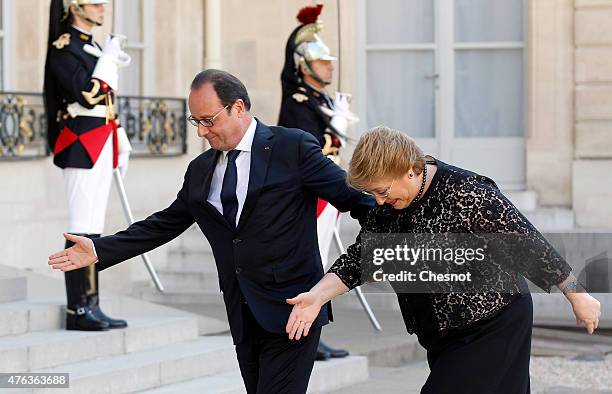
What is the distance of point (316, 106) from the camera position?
7.97 meters

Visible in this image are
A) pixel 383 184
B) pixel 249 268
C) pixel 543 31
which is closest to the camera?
pixel 383 184

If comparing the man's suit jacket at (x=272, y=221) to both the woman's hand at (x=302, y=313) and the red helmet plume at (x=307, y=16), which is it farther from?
the red helmet plume at (x=307, y=16)

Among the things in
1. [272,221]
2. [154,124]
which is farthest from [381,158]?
[154,124]

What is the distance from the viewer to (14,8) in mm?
9617

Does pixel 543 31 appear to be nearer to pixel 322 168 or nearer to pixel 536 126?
pixel 536 126

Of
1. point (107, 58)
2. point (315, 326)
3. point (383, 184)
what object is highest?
point (107, 58)

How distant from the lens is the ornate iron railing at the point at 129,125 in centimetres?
924

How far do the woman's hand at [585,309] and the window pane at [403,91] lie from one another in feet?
27.3

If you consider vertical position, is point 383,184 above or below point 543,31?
below

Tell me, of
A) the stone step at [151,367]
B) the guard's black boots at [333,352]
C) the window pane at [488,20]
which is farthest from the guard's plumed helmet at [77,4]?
the window pane at [488,20]

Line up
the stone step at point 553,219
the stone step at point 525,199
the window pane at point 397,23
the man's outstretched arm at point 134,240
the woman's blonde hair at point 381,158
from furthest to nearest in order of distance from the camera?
the window pane at point 397,23 → the stone step at point 525,199 → the stone step at point 553,219 → the man's outstretched arm at point 134,240 → the woman's blonde hair at point 381,158

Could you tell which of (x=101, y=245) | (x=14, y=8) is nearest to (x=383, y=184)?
(x=101, y=245)

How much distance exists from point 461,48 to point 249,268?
315 inches

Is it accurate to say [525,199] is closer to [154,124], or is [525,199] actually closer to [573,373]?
[573,373]
